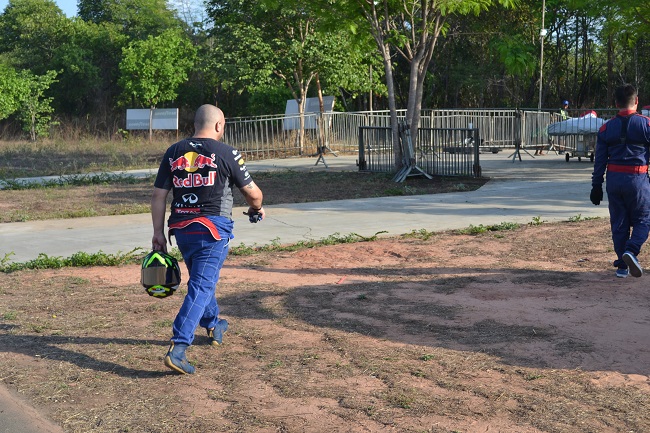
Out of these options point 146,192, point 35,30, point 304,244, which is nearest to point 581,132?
point 146,192

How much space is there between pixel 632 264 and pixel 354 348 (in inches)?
129

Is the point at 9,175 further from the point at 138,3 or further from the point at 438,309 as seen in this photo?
the point at 138,3

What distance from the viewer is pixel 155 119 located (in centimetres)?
3309

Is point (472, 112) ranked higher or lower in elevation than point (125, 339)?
higher

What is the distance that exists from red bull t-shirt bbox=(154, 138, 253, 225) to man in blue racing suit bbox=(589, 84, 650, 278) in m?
4.14

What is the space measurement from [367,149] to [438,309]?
41.1 feet

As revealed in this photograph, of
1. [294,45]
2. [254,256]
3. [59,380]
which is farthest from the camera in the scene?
[294,45]

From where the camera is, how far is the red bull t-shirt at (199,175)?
5.23m

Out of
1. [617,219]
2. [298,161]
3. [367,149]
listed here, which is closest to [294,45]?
[298,161]

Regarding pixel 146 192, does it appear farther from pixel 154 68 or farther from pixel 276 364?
pixel 154 68

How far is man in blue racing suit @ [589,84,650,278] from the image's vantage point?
7.64 metres

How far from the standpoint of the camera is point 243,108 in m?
40.1

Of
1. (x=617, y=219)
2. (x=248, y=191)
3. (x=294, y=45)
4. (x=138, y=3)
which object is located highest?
(x=138, y=3)

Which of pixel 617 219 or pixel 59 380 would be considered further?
pixel 617 219
